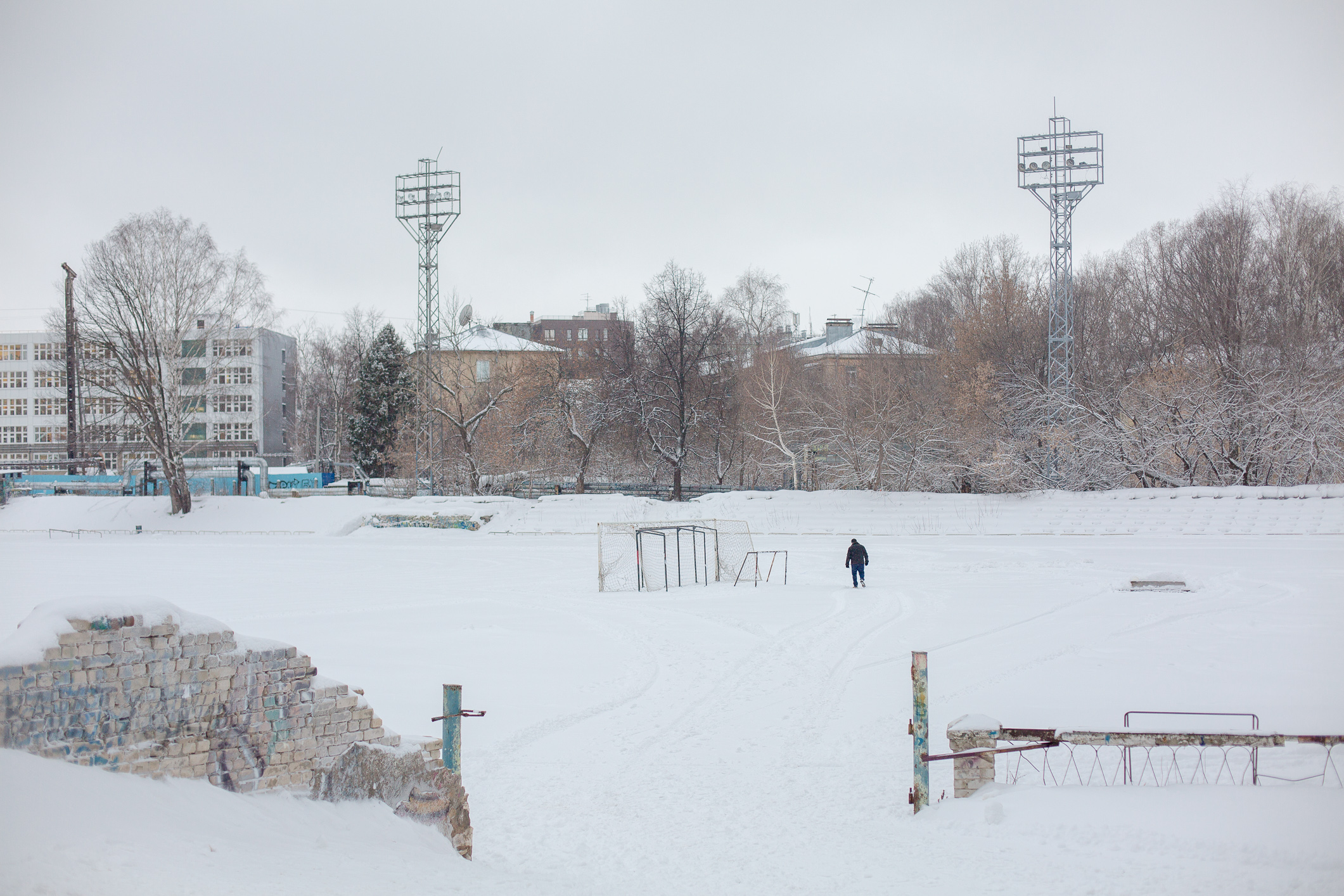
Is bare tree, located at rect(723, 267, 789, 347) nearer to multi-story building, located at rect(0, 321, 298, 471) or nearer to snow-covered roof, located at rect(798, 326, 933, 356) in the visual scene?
snow-covered roof, located at rect(798, 326, 933, 356)

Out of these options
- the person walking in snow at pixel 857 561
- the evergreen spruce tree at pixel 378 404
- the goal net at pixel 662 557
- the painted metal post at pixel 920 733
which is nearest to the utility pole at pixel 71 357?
the evergreen spruce tree at pixel 378 404

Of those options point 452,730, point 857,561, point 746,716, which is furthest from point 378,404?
point 452,730

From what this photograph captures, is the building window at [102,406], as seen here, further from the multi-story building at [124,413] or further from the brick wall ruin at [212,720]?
the brick wall ruin at [212,720]

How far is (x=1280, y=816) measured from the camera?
6645 mm

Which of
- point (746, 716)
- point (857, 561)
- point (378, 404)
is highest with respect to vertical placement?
point (378, 404)

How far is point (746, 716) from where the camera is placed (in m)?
11.4

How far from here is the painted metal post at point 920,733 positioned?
8039 mm

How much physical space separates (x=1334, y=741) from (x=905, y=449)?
3779 cm

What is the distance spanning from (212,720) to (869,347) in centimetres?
5148

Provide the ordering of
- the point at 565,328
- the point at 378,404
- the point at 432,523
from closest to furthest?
the point at 432,523, the point at 378,404, the point at 565,328

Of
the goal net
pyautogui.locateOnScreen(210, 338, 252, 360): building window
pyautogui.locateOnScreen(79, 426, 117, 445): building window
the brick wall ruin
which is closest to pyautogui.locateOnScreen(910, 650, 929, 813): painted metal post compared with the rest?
the brick wall ruin

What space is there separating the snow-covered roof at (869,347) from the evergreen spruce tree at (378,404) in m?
27.0

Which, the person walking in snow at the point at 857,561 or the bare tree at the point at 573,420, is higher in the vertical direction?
the bare tree at the point at 573,420

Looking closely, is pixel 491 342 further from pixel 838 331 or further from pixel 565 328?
pixel 565 328
